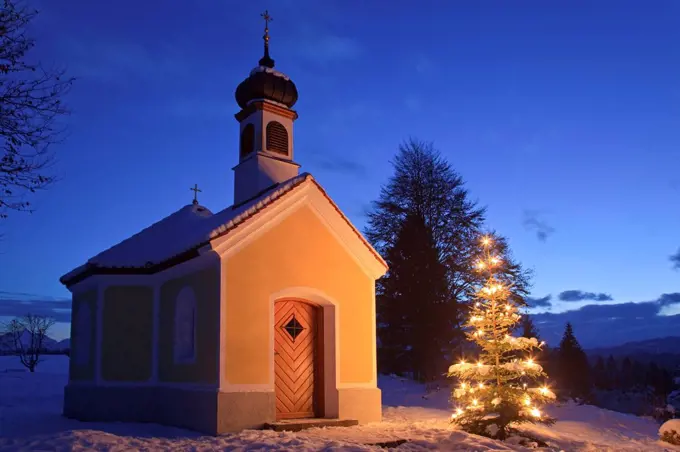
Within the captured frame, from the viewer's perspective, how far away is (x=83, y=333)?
14.8m

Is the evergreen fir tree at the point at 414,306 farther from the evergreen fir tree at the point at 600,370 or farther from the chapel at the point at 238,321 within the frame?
the evergreen fir tree at the point at 600,370

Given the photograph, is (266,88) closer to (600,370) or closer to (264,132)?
(264,132)

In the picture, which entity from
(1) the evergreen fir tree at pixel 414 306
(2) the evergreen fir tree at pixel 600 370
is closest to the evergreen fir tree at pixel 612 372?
(2) the evergreen fir tree at pixel 600 370

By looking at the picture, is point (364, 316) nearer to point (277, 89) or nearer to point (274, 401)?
point (274, 401)

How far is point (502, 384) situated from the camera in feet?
35.7

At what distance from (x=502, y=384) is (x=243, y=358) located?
15.7ft

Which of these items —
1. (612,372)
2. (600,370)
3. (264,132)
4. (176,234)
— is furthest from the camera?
(612,372)

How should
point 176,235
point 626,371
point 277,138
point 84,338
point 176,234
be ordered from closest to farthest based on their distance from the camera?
1. point 84,338
2. point 176,235
3. point 176,234
4. point 277,138
5. point 626,371

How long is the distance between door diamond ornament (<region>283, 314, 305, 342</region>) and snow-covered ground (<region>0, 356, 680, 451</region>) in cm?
217

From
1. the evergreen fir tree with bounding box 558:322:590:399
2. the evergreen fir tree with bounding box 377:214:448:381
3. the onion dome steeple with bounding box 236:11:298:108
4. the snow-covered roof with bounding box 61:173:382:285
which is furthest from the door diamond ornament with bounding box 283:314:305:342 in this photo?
the evergreen fir tree with bounding box 558:322:590:399

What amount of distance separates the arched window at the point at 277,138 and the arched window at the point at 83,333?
6.01m

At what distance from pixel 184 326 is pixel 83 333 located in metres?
3.64

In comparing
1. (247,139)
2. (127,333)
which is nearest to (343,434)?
(127,333)

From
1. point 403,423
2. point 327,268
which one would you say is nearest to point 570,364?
point 403,423
